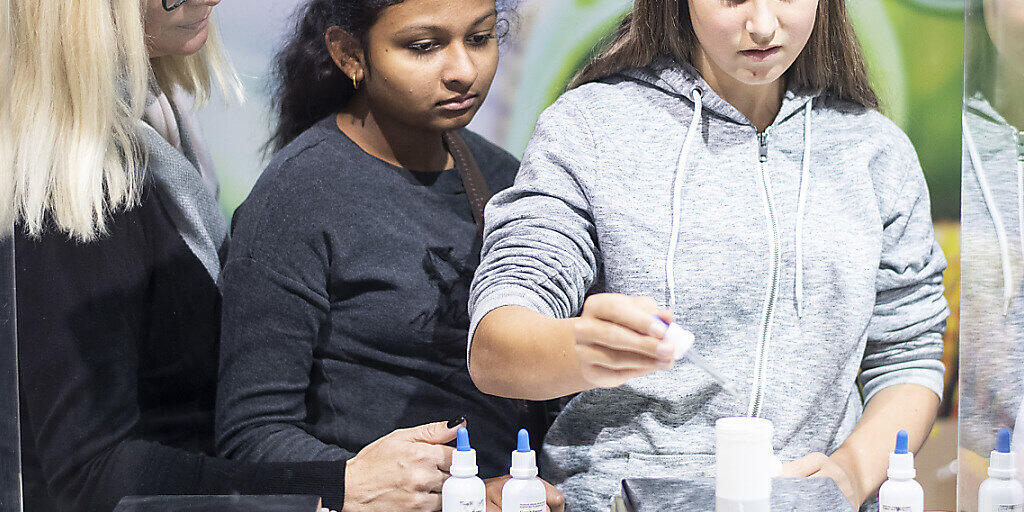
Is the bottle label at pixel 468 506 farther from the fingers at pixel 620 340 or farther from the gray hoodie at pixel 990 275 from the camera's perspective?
the gray hoodie at pixel 990 275

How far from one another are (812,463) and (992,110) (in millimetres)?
477

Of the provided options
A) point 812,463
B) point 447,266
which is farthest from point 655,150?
point 812,463

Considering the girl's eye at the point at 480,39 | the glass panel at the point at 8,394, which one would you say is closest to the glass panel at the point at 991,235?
the girl's eye at the point at 480,39

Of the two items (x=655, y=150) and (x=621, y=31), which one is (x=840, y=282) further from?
(x=621, y=31)

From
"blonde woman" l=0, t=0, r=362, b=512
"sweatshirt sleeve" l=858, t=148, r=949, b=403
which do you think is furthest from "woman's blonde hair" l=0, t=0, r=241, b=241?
"sweatshirt sleeve" l=858, t=148, r=949, b=403

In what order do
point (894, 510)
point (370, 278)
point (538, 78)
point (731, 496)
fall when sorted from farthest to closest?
point (538, 78)
point (370, 278)
point (894, 510)
point (731, 496)

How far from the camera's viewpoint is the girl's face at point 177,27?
1353 millimetres

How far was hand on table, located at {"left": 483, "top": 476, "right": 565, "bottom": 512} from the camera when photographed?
1357mm

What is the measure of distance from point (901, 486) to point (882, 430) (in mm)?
118

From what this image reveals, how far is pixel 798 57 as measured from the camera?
4.60 ft

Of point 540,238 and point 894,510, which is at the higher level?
point 540,238

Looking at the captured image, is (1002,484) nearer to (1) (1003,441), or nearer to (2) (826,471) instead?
(1) (1003,441)

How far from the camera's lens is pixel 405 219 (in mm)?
1417

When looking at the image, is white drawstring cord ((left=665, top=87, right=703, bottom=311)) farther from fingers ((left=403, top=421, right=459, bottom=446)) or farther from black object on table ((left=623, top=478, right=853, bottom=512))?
fingers ((left=403, top=421, right=459, bottom=446))
